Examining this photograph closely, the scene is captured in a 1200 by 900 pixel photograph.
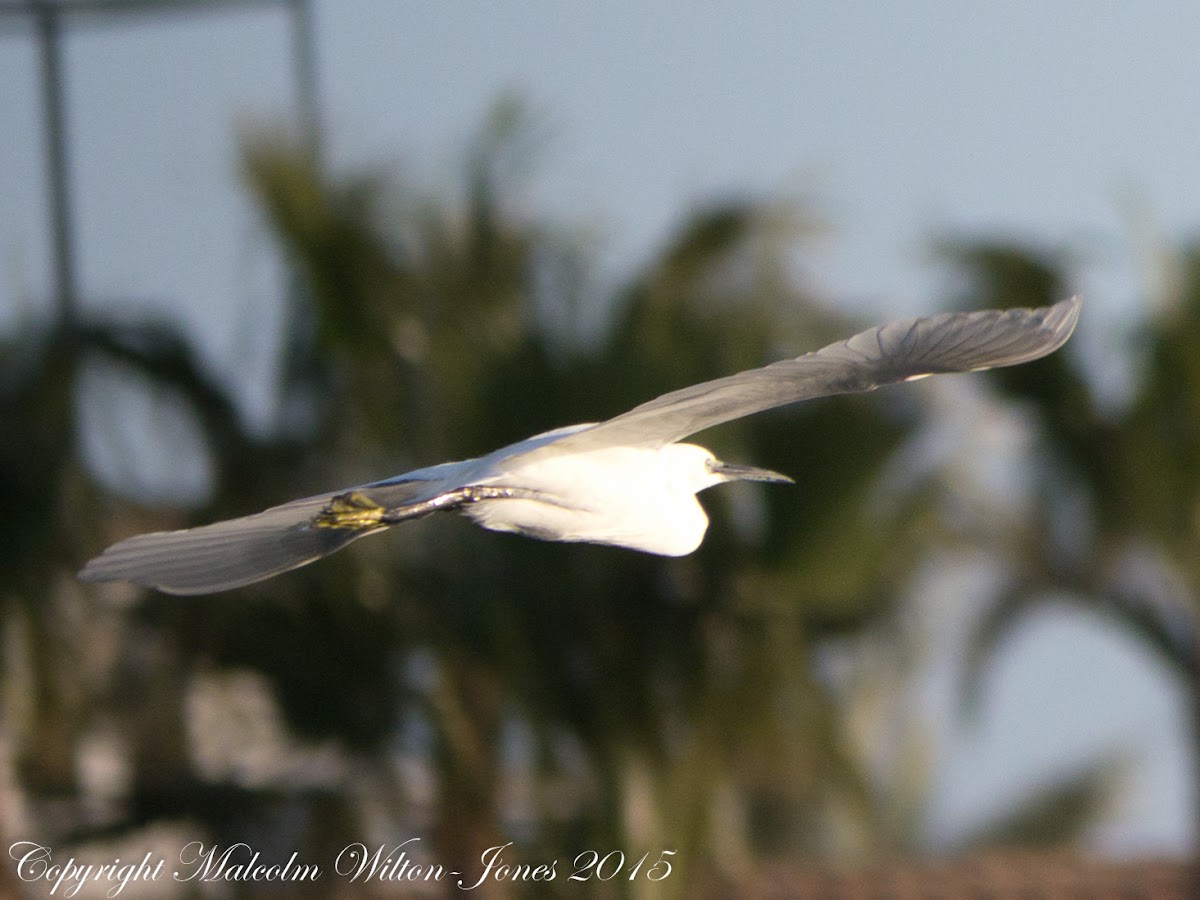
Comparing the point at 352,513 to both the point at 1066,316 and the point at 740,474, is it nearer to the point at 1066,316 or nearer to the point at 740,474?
A: the point at 740,474

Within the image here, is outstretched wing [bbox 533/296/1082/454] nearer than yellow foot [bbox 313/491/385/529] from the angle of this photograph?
Yes

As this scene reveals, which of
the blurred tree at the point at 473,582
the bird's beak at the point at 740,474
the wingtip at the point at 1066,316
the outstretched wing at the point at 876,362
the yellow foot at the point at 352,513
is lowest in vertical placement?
the blurred tree at the point at 473,582

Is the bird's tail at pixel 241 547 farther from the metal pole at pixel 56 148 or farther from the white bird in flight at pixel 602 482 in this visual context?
the metal pole at pixel 56 148

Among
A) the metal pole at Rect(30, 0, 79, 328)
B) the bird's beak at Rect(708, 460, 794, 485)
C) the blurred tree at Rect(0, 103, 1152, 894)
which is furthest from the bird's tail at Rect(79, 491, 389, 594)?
the metal pole at Rect(30, 0, 79, 328)

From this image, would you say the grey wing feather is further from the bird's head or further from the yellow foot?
the bird's head

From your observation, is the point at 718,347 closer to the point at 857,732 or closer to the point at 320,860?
the point at 857,732

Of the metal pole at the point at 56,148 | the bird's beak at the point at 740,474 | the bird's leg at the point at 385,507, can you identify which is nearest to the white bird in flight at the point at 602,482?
the bird's leg at the point at 385,507

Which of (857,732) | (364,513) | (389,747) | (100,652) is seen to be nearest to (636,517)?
(364,513)
